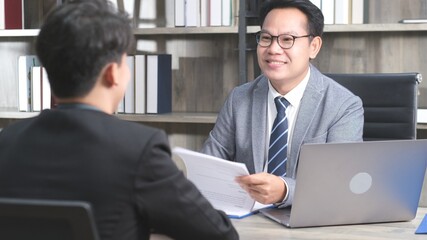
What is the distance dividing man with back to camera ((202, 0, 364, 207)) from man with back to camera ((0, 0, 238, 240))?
1108mm

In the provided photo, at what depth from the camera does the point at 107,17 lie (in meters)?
1.27

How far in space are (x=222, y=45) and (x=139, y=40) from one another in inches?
17.5

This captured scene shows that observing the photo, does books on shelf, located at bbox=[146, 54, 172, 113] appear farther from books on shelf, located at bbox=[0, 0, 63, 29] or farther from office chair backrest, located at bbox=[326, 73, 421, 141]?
office chair backrest, located at bbox=[326, 73, 421, 141]

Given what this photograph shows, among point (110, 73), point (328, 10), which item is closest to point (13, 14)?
point (328, 10)

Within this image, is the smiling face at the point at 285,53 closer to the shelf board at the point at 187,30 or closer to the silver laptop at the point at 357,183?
the silver laptop at the point at 357,183

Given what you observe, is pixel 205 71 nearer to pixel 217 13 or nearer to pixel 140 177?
pixel 217 13

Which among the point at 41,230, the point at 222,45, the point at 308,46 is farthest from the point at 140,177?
the point at 222,45

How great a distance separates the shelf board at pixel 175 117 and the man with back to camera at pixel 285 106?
2.76ft

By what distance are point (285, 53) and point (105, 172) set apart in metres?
1.39

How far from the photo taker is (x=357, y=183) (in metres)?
1.82

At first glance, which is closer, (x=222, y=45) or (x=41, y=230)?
(x=41, y=230)

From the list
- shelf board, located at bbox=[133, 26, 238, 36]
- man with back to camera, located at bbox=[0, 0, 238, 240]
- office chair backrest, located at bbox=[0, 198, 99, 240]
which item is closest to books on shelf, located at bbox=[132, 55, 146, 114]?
shelf board, located at bbox=[133, 26, 238, 36]

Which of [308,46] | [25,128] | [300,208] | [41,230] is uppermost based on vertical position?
[308,46]

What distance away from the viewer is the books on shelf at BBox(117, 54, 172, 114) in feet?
11.5
